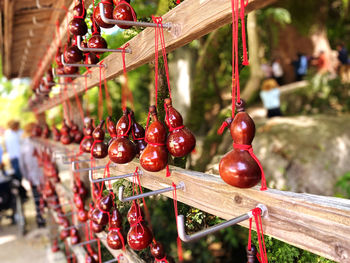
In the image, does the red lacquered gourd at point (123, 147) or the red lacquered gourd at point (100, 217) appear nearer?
the red lacquered gourd at point (123, 147)

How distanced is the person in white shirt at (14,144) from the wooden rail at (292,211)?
16.2 feet

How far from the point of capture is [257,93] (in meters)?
7.87

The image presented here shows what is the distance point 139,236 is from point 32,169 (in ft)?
13.5

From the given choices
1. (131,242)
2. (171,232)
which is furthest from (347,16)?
(131,242)

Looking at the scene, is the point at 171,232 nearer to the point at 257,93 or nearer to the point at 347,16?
the point at 257,93

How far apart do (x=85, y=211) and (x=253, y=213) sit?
1.74 m

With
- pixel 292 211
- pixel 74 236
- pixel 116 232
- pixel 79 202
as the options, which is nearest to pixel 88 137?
pixel 116 232

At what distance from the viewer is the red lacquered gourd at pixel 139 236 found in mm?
1229

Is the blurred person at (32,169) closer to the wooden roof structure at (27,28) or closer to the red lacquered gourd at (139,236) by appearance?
the wooden roof structure at (27,28)

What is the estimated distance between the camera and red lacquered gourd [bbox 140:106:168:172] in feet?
3.26

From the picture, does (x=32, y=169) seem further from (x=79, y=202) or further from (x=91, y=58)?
(x=91, y=58)

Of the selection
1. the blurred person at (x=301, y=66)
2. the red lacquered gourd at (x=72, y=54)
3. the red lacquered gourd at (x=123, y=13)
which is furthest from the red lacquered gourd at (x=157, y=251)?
the blurred person at (x=301, y=66)

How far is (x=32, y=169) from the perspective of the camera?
4.74 meters

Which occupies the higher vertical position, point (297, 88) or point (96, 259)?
point (297, 88)
